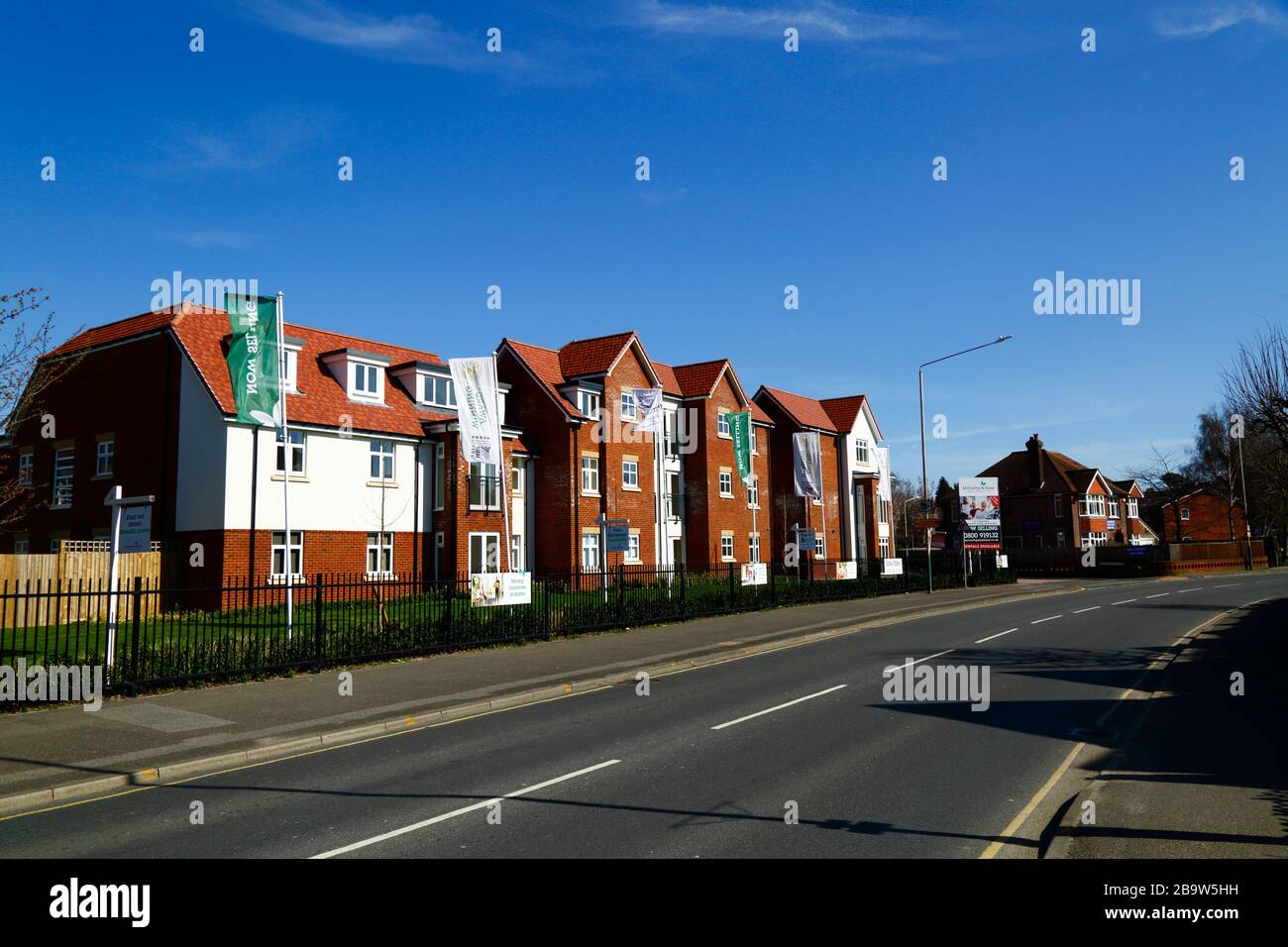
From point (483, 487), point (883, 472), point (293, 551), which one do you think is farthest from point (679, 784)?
point (883, 472)

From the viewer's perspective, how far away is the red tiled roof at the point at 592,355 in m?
41.6

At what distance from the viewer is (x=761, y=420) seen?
52.4m

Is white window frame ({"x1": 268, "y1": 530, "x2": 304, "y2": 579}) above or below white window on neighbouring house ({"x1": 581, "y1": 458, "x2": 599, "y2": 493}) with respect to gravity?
below

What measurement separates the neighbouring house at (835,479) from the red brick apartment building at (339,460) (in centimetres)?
1137

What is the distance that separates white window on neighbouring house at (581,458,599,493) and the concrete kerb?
20150mm

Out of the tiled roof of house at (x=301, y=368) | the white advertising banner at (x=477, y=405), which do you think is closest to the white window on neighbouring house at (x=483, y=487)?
the tiled roof of house at (x=301, y=368)

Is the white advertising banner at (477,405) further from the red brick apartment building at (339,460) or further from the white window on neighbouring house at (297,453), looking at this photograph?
the white window on neighbouring house at (297,453)

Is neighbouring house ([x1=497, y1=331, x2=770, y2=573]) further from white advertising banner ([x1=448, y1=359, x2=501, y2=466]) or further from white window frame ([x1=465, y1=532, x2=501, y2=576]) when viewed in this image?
white advertising banner ([x1=448, y1=359, x2=501, y2=466])

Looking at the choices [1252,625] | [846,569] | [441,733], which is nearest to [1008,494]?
[846,569]

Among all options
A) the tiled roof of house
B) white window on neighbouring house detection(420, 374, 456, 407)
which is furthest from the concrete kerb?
white window on neighbouring house detection(420, 374, 456, 407)

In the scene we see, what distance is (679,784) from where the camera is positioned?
8203mm

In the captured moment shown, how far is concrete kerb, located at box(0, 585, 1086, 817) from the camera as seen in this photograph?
343 inches
